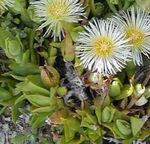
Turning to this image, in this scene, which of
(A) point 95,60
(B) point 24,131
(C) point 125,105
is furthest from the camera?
(B) point 24,131

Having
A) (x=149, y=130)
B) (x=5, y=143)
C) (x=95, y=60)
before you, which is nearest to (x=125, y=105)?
(x=149, y=130)

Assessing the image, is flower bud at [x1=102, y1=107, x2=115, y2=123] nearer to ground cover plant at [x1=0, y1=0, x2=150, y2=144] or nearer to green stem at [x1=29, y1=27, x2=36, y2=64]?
ground cover plant at [x1=0, y1=0, x2=150, y2=144]

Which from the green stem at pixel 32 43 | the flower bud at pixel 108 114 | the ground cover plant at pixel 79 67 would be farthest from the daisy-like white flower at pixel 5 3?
the flower bud at pixel 108 114

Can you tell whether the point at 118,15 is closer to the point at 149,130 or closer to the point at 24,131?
the point at 149,130

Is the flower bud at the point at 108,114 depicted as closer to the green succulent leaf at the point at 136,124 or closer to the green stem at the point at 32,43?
the green succulent leaf at the point at 136,124

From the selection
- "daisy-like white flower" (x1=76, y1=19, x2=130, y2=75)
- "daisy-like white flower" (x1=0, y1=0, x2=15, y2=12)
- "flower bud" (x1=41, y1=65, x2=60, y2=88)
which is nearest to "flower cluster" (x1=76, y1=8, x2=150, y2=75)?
"daisy-like white flower" (x1=76, y1=19, x2=130, y2=75)

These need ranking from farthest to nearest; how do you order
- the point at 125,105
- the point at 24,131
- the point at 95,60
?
the point at 24,131 < the point at 125,105 < the point at 95,60

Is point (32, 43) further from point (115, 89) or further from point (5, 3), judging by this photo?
point (115, 89)

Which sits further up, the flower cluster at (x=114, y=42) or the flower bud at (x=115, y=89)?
the flower cluster at (x=114, y=42)
